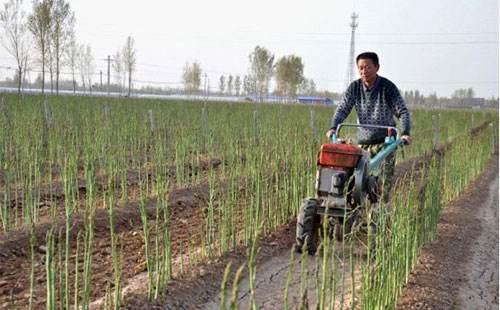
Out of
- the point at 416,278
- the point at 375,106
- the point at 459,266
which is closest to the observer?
the point at 416,278

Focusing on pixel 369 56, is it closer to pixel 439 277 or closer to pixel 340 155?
pixel 340 155

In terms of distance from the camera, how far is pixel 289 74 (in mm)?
43531

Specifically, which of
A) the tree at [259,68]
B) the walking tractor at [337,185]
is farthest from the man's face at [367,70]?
the tree at [259,68]

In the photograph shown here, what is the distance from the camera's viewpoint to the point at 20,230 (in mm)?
3918

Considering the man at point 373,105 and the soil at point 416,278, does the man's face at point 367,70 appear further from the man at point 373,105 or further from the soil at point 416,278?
the soil at point 416,278

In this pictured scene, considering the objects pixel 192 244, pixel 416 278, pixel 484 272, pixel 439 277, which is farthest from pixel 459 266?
pixel 192 244

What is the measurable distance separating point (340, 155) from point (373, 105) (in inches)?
34.9

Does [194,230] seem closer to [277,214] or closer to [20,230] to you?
[277,214]

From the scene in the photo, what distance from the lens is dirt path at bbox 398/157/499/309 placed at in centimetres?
307

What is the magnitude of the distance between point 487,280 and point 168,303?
2342mm

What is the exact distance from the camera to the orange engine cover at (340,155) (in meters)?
3.35

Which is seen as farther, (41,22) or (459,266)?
(41,22)

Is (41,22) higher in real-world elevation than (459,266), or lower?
higher

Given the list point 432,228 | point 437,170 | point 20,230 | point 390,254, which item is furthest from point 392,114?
point 20,230
